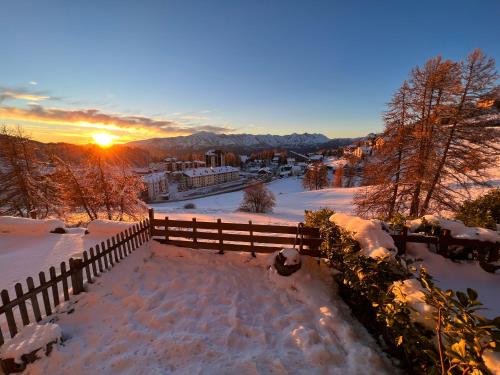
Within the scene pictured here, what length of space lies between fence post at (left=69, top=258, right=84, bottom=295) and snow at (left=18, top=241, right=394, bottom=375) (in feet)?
0.84

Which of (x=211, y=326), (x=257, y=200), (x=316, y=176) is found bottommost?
(x=316, y=176)

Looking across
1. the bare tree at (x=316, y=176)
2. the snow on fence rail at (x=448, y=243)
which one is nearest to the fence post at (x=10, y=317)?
the snow on fence rail at (x=448, y=243)

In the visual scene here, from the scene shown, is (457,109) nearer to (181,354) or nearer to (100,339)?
(181,354)

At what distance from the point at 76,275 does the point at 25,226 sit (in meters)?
7.08

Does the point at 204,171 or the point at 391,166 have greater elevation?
the point at 391,166

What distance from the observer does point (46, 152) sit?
21.3 m

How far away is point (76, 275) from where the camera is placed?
5957mm

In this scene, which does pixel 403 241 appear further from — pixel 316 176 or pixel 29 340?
pixel 316 176

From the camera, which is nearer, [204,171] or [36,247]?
[36,247]

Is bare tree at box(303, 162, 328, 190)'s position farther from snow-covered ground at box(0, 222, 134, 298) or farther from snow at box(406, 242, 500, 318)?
snow at box(406, 242, 500, 318)

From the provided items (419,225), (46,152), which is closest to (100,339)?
(419,225)

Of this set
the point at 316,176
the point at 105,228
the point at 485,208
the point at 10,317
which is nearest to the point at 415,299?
the point at 10,317

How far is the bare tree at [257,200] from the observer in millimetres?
35156

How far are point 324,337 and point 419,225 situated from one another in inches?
160
